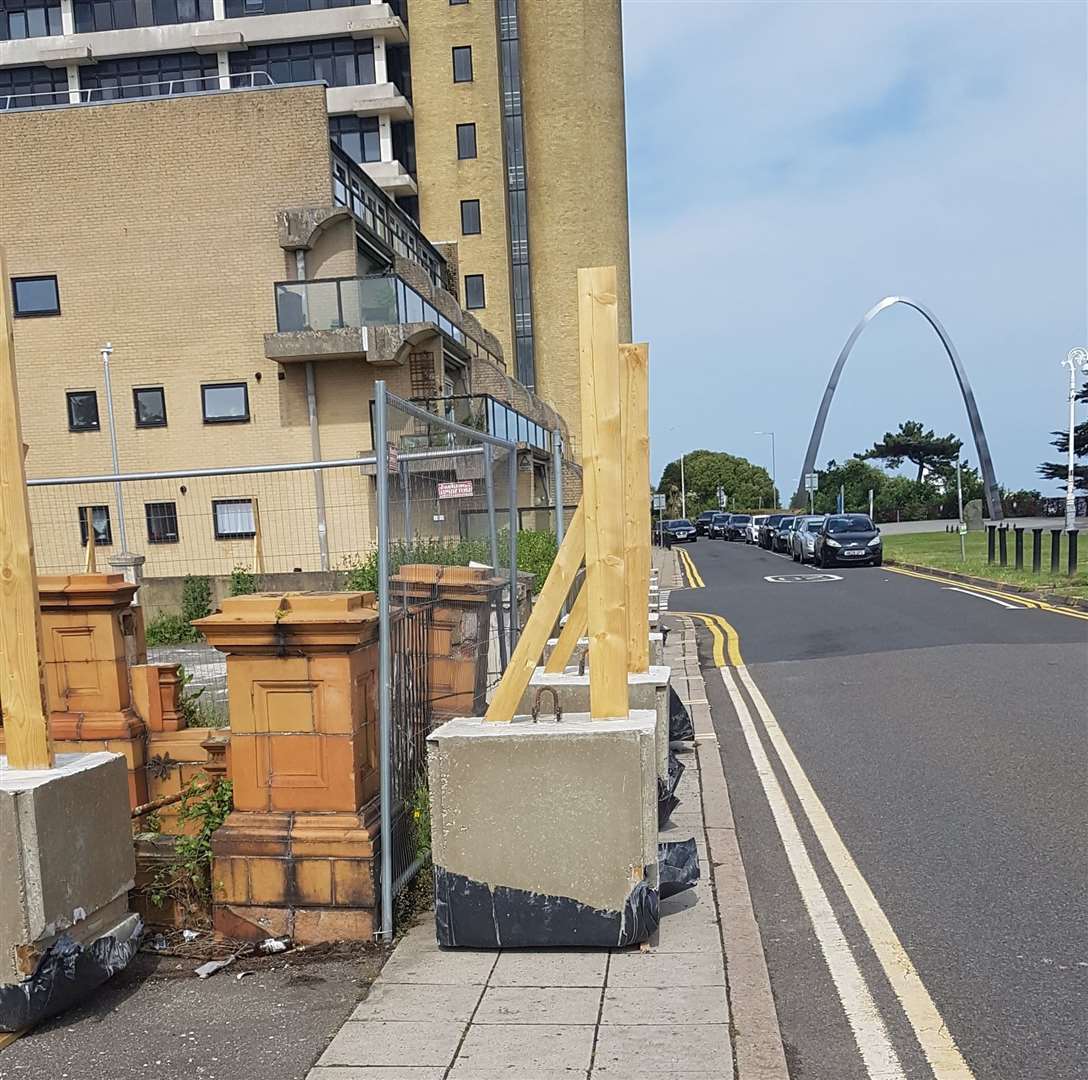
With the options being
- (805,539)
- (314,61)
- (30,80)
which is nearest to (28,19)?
(30,80)

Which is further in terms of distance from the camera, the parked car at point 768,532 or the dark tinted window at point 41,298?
the parked car at point 768,532

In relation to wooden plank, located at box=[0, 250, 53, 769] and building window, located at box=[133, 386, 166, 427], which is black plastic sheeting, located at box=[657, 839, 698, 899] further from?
building window, located at box=[133, 386, 166, 427]

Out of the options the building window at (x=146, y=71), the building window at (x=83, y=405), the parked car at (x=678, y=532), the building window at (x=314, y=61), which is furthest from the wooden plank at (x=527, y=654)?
the parked car at (x=678, y=532)

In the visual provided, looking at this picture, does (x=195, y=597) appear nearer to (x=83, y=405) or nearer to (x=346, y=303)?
(x=346, y=303)

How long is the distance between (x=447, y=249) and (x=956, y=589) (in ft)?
105

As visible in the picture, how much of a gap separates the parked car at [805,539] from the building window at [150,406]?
20.8 metres

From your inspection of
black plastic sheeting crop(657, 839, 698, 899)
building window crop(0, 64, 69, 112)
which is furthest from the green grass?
building window crop(0, 64, 69, 112)

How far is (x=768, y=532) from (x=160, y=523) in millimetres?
40672

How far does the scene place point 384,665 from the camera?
4.71m

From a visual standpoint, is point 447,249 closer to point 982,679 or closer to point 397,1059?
point 982,679

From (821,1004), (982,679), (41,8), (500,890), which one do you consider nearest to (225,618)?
(500,890)

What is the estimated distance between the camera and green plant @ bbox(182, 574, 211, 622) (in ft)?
43.1

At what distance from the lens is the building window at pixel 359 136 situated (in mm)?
50344

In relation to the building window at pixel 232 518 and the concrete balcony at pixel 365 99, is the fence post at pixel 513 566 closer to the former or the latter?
the building window at pixel 232 518
